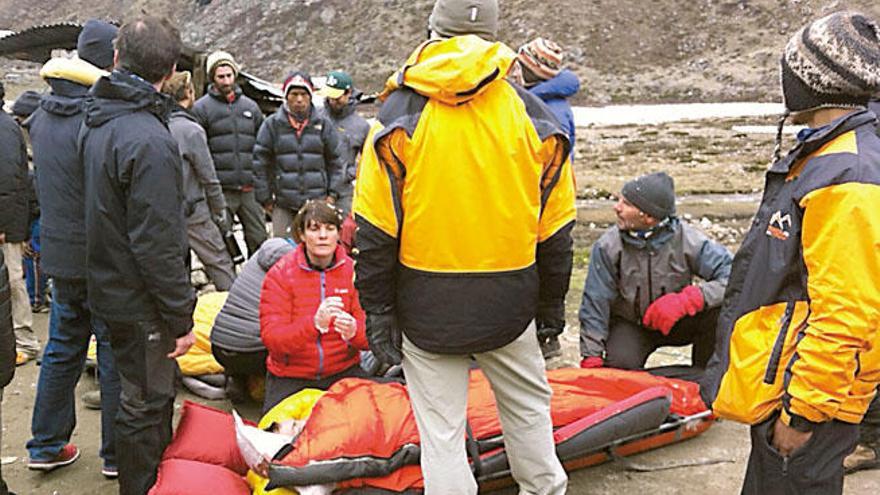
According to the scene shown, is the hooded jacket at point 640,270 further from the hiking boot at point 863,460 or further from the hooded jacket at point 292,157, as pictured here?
the hooded jacket at point 292,157

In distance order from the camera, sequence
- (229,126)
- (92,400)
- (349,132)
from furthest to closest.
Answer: (349,132) < (229,126) < (92,400)

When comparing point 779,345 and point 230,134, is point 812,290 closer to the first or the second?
point 779,345

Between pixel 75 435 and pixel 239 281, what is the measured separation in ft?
3.94

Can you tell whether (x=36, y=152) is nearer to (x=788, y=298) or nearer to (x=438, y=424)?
(x=438, y=424)

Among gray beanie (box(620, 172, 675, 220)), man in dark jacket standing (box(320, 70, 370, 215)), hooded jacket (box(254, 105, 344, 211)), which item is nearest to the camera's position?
gray beanie (box(620, 172, 675, 220))

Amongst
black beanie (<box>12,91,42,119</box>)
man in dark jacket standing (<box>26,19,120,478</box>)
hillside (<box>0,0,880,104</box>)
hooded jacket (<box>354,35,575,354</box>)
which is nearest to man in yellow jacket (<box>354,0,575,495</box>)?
hooded jacket (<box>354,35,575,354</box>)

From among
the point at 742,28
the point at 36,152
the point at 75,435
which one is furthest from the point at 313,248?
the point at 742,28

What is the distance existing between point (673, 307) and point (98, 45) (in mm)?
3307

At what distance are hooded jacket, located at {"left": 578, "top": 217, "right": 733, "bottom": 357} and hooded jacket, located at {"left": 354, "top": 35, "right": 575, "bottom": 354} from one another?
1.94m

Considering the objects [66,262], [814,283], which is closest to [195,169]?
[66,262]

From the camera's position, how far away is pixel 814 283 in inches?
91.7

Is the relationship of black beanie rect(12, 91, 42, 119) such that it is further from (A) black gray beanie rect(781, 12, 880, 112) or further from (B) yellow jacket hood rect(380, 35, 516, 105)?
(A) black gray beanie rect(781, 12, 880, 112)

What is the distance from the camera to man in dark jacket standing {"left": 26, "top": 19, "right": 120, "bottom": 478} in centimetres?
372

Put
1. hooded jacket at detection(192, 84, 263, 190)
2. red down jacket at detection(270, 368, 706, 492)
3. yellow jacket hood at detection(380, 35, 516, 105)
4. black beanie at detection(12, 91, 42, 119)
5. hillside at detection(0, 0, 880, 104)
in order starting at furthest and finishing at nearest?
1. hillside at detection(0, 0, 880, 104)
2. hooded jacket at detection(192, 84, 263, 190)
3. black beanie at detection(12, 91, 42, 119)
4. red down jacket at detection(270, 368, 706, 492)
5. yellow jacket hood at detection(380, 35, 516, 105)
